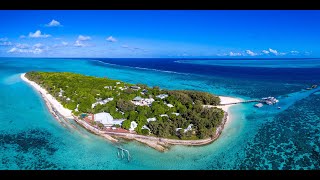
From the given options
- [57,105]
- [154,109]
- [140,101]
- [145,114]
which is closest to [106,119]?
[145,114]

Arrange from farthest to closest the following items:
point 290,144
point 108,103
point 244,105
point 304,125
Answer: point 244,105, point 108,103, point 304,125, point 290,144

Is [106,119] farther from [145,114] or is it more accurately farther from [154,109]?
[154,109]

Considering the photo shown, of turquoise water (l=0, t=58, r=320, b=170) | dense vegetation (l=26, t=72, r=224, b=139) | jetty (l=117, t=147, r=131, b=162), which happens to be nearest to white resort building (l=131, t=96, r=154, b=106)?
dense vegetation (l=26, t=72, r=224, b=139)

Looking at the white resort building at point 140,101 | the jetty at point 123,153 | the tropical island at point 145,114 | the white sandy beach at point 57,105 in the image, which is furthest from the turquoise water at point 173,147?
the white resort building at point 140,101

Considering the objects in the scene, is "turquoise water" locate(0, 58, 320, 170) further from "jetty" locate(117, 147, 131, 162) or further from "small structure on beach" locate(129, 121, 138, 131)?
"small structure on beach" locate(129, 121, 138, 131)
